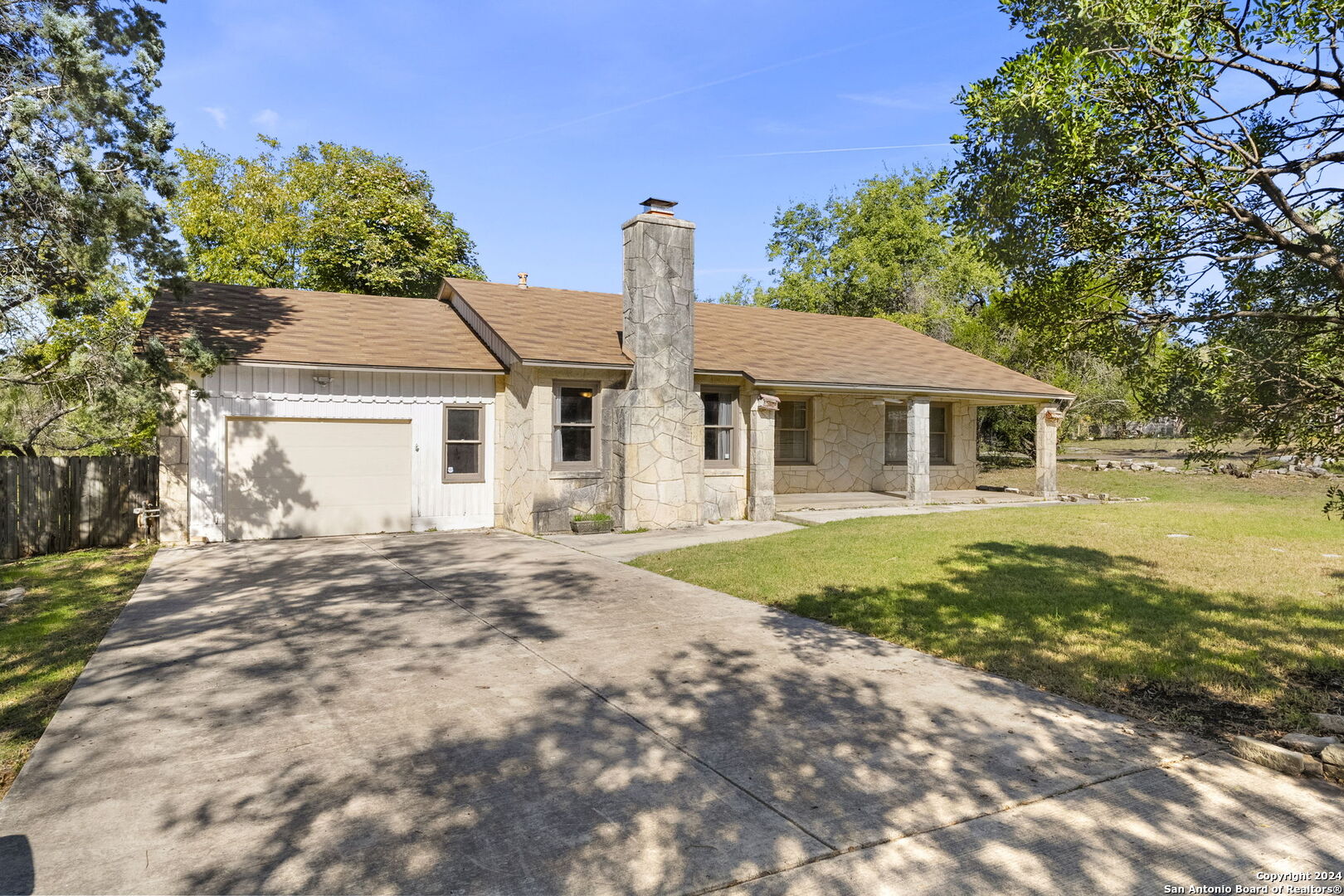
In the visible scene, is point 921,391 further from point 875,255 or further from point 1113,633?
point 875,255

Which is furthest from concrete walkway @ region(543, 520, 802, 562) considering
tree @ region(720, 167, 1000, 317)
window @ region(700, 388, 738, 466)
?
tree @ region(720, 167, 1000, 317)

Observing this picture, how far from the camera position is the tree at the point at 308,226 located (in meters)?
26.1

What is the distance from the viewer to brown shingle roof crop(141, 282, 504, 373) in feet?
44.9

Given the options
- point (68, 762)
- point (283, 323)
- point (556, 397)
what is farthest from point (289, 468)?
point (68, 762)

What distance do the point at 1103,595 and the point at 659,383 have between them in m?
8.56

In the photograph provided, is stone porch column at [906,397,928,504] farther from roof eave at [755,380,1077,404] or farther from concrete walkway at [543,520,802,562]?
concrete walkway at [543,520,802,562]

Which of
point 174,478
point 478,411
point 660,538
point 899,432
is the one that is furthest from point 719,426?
point 174,478

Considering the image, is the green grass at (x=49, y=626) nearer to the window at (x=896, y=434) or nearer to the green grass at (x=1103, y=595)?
the green grass at (x=1103, y=595)

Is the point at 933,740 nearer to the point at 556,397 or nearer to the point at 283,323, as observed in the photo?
the point at 556,397

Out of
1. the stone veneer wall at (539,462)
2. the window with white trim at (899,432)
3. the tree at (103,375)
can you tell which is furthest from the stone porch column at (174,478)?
the window with white trim at (899,432)

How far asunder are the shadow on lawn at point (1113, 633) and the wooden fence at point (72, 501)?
1136 cm

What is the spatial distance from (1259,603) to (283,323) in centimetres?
1577

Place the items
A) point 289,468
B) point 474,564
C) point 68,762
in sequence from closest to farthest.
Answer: point 68,762 → point 474,564 → point 289,468

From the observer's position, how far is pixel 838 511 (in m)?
17.0
